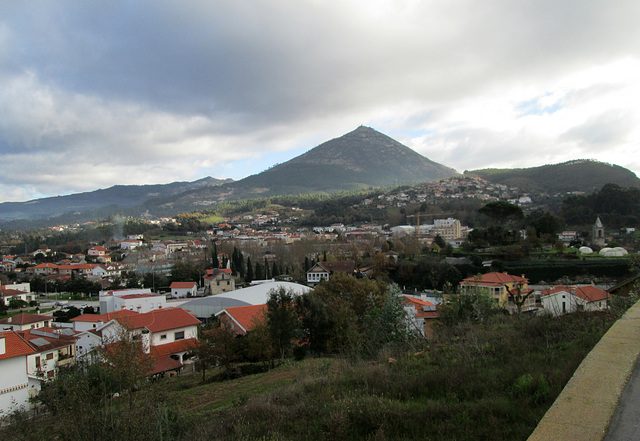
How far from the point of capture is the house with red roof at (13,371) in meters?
12.3

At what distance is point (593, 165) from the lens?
277 ft

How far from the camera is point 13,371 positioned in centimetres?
1273

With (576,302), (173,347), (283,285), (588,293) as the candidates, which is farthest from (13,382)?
(588,293)

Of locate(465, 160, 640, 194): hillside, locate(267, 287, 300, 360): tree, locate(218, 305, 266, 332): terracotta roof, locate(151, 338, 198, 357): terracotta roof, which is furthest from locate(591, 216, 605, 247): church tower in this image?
locate(465, 160, 640, 194): hillside

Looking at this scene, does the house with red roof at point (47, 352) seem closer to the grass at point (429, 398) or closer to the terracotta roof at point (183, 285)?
the grass at point (429, 398)

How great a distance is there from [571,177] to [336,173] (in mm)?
96028

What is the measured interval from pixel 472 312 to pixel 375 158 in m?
175

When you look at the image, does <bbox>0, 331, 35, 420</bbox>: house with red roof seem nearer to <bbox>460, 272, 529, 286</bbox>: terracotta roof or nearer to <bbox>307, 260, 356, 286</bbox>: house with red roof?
<bbox>460, 272, 529, 286</bbox>: terracotta roof

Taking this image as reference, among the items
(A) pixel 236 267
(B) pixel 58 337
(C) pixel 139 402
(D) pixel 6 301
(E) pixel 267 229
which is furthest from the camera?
(E) pixel 267 229

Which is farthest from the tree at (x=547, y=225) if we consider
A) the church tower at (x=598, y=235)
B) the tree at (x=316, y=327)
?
the tree at (x=316, y=327)

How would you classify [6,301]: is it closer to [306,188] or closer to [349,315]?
[349,315]

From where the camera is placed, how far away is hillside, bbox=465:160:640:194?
7244cm

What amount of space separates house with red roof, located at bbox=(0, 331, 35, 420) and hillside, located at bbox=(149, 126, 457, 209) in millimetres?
131287

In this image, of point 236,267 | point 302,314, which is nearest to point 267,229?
point 236,267
